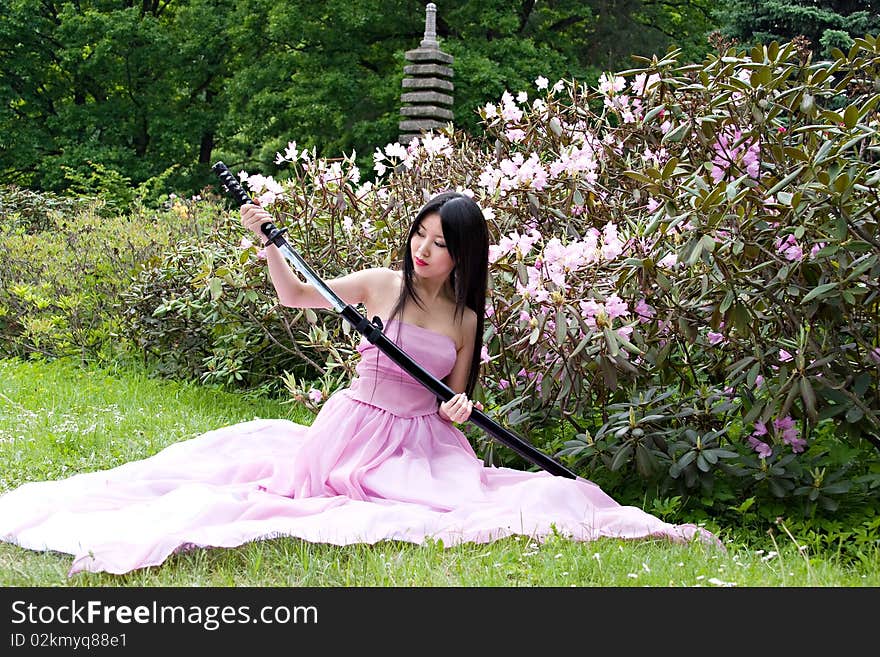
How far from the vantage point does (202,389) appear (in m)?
5.99

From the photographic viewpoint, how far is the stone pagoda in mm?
11664

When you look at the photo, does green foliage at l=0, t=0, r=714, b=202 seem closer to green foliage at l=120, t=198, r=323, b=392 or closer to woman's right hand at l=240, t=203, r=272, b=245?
green foliage at l=120, t=198, r=323, b=392

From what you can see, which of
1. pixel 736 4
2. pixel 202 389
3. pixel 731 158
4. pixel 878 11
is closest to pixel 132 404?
pixel 202 389

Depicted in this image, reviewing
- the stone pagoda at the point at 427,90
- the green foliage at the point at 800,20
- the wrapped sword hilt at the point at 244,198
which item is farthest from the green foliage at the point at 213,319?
the green foliage at the point at 800,20

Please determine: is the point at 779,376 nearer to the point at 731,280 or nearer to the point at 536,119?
the point at 731,280

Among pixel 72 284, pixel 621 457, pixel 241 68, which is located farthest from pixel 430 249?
pixel 241 68

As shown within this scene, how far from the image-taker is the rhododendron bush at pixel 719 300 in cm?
336

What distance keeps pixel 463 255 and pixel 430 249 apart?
115 mm

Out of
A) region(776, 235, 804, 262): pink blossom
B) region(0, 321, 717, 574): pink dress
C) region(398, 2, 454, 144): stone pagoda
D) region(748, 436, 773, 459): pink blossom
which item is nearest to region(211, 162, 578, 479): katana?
region(0, 321, 717, 574): pink dress

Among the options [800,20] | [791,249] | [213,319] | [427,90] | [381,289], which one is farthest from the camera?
[800,20]

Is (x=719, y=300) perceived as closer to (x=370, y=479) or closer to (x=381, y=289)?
(x=381, y=289)

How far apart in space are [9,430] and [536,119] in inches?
117

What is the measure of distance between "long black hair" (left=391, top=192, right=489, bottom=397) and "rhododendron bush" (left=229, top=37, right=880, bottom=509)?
180 millimetres

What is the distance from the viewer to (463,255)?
3.39m
